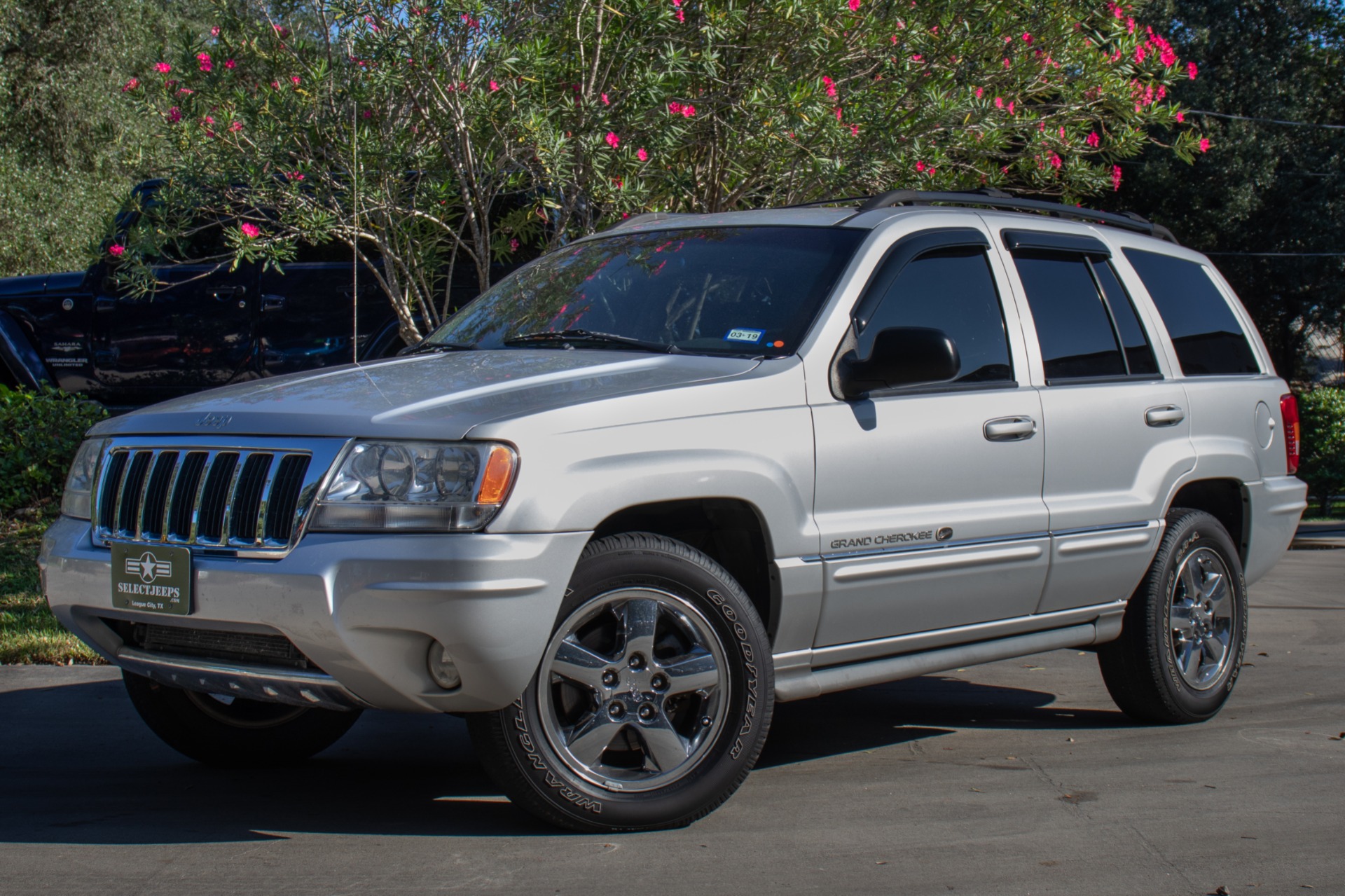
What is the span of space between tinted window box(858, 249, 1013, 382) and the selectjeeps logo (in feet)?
7.75

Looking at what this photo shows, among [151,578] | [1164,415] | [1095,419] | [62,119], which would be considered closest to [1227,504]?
[1164,415]

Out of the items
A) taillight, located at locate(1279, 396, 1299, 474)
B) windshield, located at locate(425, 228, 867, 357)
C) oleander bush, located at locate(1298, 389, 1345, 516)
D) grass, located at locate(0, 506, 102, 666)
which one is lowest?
oleander bush, located at locate(1298, 389, 1345, 516)

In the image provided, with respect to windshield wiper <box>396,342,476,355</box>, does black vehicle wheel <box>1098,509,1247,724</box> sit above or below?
below

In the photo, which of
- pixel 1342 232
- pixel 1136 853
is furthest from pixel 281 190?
pixel 1342 232

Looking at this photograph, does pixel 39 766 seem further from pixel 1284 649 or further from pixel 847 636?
pixel 1284 649

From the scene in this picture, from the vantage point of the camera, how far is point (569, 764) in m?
3.99

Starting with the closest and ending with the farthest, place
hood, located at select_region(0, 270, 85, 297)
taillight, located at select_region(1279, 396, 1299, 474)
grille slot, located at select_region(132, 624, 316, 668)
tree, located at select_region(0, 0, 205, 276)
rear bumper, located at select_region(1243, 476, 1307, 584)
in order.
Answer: grille slot, located at select_region(132, 624, 316, 668), rear bumper, located at select_region(1243, 476, 1307, 584), taillight, located at select_region(1279, 396, 1299, 474), hood, located at select_region(0, 270, 85, 297), tree, located at select_region(0, 0, 205, 276)

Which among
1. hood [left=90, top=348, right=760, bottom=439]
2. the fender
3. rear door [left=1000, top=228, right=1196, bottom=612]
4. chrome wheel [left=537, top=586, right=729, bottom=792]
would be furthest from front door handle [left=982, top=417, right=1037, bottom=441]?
the fender

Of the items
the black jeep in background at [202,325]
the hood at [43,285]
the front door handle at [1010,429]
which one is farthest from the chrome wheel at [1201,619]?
the hood at [43,285]

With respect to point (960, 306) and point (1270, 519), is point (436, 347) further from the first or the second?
point (1270, 519)

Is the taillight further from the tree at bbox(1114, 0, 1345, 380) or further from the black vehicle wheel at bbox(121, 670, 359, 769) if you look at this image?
the tree at bbox(1114, 0, 1345, 380)

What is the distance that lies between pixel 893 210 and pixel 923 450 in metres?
0.99

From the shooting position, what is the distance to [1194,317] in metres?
6.16

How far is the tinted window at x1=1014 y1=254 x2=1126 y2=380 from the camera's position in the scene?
5.34 metres
